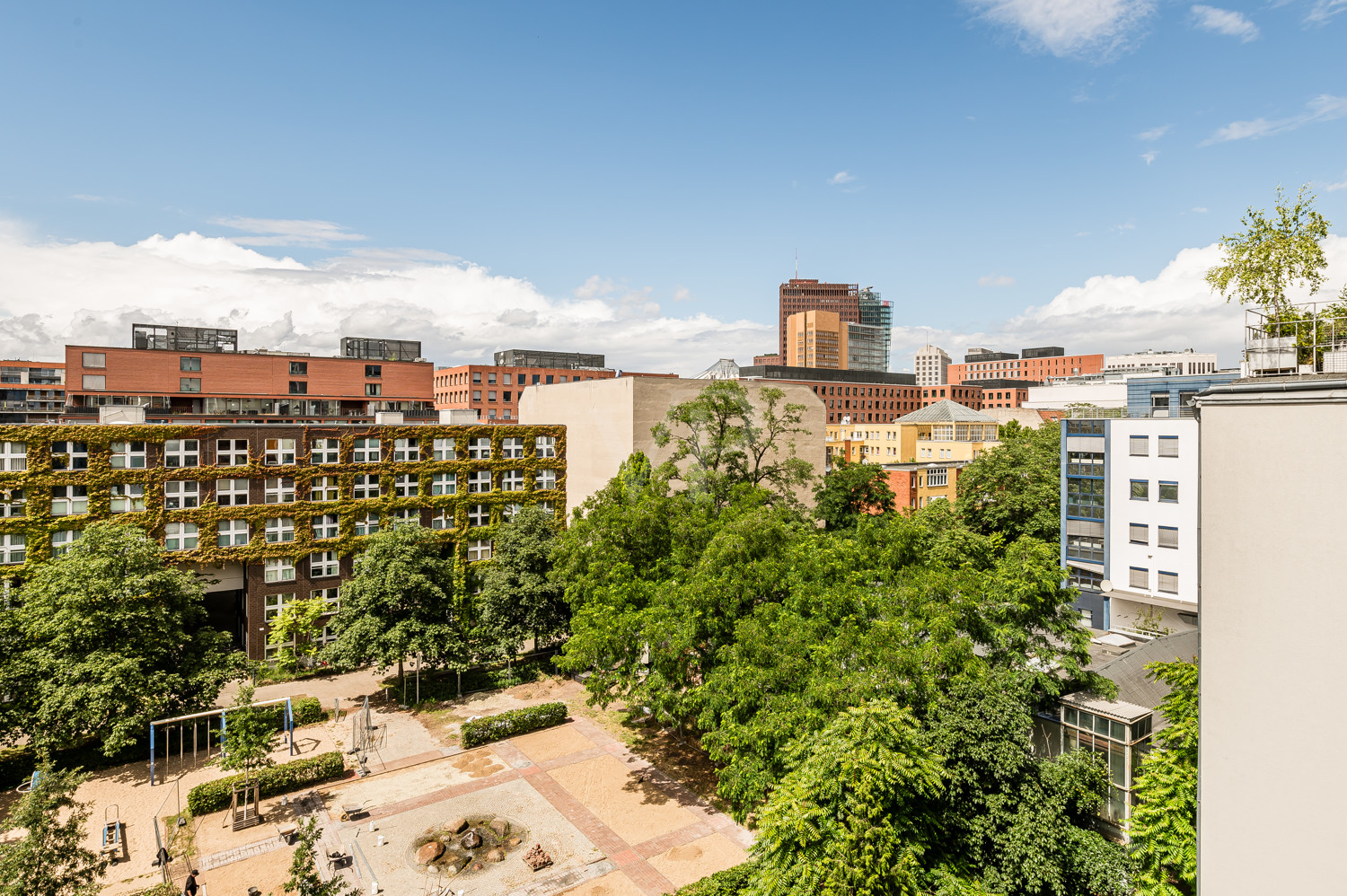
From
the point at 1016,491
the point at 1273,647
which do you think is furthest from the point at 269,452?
the point at 1016,491

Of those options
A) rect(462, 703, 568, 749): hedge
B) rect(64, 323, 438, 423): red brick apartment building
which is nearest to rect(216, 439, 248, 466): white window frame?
rect(64, 323, 438, 423): red brick apartment building

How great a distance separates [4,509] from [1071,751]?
4814 centimetres

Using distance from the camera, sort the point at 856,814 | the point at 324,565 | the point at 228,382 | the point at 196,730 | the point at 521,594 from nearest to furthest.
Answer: the point at 856,814 → the point at 196,730 → the point at 521,594 → the point at 324,565 → the point at 228,382

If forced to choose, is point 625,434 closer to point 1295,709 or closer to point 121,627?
point 121,627

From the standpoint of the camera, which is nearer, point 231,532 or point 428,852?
point 428,852

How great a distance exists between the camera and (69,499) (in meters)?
38.4

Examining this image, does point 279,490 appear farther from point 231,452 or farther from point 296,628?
point 296,628

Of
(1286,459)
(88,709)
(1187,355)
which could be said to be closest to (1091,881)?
(1286,459)

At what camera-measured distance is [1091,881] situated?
17859 mm

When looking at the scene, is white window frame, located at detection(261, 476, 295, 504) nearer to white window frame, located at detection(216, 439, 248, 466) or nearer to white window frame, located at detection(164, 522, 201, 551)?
white window frame, located at detection(216, 439, 248, 466)

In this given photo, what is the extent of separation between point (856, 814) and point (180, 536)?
4006cm

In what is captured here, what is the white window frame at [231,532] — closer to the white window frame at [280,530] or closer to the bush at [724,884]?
the white window frame at [280,530]

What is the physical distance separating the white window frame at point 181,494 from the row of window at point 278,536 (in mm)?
995

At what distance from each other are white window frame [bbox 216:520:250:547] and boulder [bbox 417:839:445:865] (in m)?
25.4
